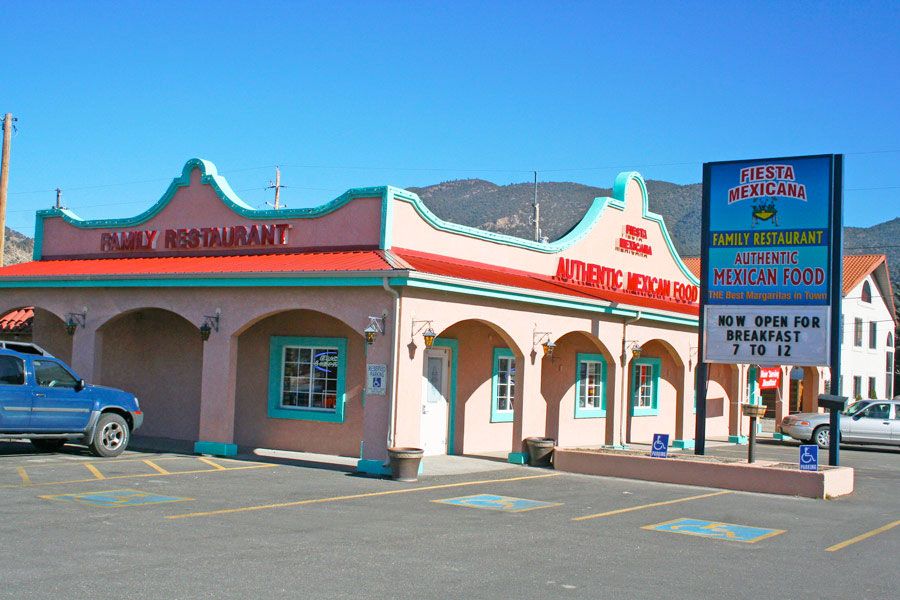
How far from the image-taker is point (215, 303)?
18.7 meters

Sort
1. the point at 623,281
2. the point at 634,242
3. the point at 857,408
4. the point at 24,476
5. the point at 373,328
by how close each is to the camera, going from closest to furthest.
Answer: the point at 24,476
the point at 373,328
the point at 623,281
the point at 634,242
the point at 857,408

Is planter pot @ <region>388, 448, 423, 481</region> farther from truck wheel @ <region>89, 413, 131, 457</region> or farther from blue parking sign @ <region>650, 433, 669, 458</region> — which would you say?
truck wheel @ <region>89, 413, 131, 457</region>

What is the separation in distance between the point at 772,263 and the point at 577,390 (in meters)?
6.47

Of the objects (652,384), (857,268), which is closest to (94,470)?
(652,384)

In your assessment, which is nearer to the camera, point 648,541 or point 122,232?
point 648,541

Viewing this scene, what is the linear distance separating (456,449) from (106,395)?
6.97 metres

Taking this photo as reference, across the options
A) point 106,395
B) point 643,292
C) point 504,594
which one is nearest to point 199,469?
point 106,395

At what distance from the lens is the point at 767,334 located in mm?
18750

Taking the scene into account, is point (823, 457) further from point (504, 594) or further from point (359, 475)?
point (504, 594)

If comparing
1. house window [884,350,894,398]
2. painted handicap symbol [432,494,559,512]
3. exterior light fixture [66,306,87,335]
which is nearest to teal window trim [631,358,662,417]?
painted handicap symbol [432,494,559,512]

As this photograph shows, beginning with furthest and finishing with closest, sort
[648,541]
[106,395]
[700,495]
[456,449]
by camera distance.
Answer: [456,449], [106,395], [700,495], [648,541]

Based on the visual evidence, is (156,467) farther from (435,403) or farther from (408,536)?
(408,536)

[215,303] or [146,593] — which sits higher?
[215,303]

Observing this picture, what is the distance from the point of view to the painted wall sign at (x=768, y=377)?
1057 inches
